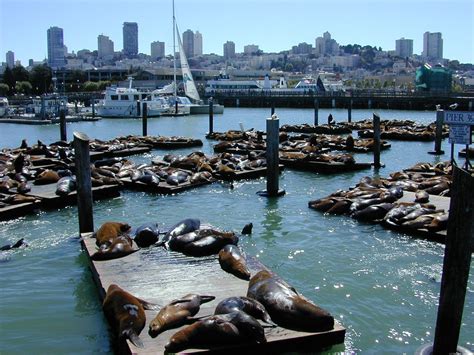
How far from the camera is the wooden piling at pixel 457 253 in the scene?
17.2ft

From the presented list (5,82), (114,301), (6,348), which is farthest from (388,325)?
(5,82)

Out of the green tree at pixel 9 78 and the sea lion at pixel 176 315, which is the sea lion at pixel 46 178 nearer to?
the sea lion at pixel 176 315

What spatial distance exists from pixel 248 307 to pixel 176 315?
2.43 ft

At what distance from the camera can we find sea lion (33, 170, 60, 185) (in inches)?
605

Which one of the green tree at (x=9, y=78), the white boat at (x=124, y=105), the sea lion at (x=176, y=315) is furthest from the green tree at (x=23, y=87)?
the sea lion at (x=176, y=315)

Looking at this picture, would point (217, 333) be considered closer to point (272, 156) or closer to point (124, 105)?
point (272, 156)

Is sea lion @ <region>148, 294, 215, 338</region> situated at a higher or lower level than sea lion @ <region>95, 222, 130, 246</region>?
lower

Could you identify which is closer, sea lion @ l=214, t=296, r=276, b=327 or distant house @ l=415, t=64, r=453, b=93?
sea lion @ l=214, t=296, r=276, b=327

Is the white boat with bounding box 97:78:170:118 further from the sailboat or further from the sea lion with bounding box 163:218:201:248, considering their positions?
the sea lion with bounding box 163:218:201:248

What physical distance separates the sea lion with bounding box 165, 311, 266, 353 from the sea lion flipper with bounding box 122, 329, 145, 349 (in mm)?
313

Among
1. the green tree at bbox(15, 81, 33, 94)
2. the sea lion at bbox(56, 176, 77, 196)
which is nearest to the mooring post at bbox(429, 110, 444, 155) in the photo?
the sea lion at bbox(56, 176, 77, 196)

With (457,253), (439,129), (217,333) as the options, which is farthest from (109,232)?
(439,129)

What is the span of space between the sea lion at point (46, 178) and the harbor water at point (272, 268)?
5.89 ft

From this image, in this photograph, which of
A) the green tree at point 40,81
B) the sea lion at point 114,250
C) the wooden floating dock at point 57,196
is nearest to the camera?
the sea lion at point 114,250
